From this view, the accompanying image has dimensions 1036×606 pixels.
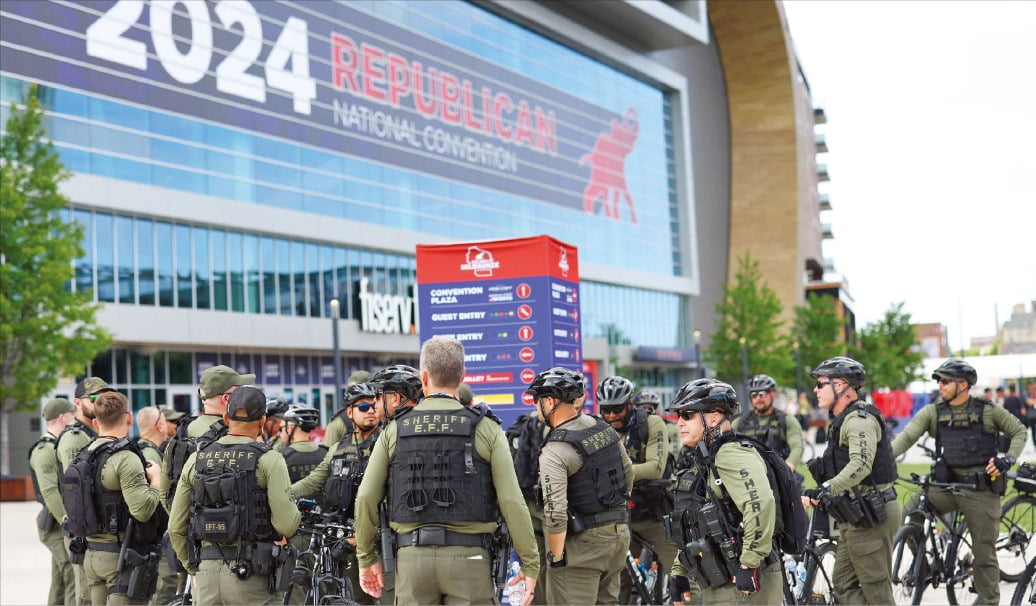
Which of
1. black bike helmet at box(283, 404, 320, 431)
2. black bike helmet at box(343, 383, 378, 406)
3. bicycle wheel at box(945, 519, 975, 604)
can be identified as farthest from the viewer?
black bike helmet at box(283, 404, 320, 431)

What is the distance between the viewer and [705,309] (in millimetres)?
81125

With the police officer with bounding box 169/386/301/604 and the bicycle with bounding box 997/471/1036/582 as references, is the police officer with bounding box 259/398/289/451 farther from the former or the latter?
the bicycle with bounding box 997/471/1036/582

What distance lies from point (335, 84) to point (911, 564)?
1512 inches

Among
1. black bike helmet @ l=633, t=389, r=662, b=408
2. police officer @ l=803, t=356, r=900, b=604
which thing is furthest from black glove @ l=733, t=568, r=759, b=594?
black bike helmet @ l=633, t=389, r=662, b=408

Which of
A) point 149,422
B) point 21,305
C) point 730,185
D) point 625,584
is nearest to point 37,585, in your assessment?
point 149,422

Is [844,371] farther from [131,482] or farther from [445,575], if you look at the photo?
[131,482]

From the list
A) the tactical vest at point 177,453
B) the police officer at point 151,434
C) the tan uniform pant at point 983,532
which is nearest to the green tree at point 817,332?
the tan uniform pant at point 983,532

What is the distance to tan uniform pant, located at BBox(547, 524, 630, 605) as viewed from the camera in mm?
7191

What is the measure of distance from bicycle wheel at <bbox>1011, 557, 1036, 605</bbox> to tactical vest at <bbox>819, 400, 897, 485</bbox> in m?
1.12

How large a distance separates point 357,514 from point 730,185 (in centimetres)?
8489

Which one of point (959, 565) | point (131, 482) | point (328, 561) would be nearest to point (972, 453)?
point (959, 565)

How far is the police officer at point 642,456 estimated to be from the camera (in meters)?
8.79

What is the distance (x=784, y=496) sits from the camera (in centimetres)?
604

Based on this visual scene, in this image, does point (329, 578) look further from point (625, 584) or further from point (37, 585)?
point (37, 585)
